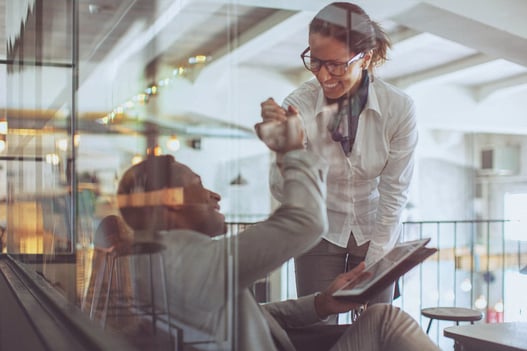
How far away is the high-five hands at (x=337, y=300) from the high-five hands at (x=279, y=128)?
36 cm

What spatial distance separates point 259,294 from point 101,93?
20.7 inches

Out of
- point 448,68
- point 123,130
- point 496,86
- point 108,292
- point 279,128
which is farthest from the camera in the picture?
point 448,68

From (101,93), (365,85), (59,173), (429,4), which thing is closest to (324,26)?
(365,85)

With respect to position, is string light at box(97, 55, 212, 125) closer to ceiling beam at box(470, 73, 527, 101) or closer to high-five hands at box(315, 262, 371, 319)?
high-five hands at box(315, 262, 371, 319)

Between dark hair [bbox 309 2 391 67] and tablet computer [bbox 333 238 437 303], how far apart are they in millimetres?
374

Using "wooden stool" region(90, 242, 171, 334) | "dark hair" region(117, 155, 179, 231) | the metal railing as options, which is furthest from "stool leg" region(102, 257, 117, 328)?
the metal railing

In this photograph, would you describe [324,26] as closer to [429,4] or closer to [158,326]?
[158,326]

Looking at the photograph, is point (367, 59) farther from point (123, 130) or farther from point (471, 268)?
point (471, 268)

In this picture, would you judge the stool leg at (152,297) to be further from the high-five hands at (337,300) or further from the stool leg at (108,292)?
the high-five hands at (337,300)

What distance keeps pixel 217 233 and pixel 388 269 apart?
41 centimetres

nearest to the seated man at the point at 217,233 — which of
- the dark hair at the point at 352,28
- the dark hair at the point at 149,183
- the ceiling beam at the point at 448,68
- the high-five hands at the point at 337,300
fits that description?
the dark hair at the point at 149,183

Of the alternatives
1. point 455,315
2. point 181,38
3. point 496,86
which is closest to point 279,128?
point 181,38

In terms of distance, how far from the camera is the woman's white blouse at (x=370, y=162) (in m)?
1.18

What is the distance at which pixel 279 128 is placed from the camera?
101cm
